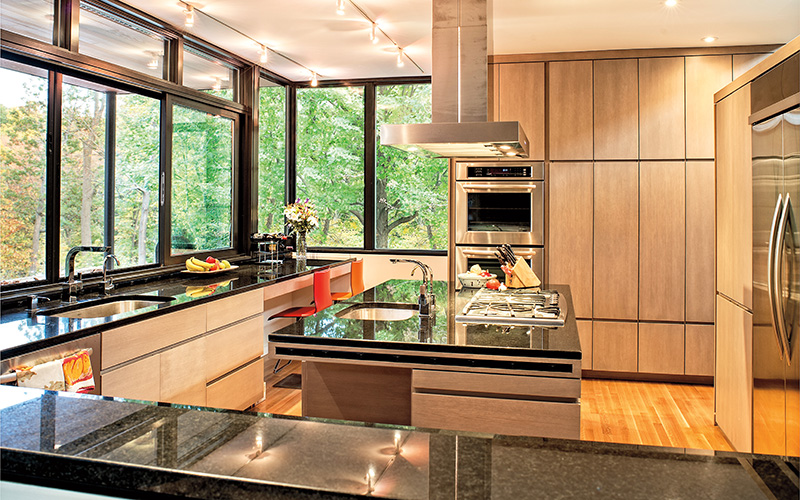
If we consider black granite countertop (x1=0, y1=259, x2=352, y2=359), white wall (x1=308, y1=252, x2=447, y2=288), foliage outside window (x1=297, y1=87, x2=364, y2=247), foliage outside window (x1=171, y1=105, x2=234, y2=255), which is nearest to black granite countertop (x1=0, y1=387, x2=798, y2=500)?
black granite countertop (x1=0, y1=259, x2=352, y2=359)

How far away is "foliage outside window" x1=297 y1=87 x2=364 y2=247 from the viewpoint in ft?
21.5

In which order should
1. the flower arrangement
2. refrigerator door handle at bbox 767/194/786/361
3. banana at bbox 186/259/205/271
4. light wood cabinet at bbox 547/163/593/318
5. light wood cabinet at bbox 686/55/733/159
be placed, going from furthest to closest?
the flower arrangement → light wood cabinet at bbox 547/163/593/318 → light wood cabinet at bbox 686/55/733/159 → banana at bbox 186/259/205/271 → refrigerator door handle at bbox 767/194/786/361

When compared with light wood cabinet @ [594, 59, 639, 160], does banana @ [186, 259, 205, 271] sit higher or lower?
lower

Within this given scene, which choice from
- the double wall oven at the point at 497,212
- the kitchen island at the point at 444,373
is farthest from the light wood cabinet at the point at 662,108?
the kitchen island at the point at 444,373

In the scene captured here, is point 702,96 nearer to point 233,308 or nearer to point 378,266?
point 378,266

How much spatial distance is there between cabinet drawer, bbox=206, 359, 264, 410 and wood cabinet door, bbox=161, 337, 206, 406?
0.13 meters

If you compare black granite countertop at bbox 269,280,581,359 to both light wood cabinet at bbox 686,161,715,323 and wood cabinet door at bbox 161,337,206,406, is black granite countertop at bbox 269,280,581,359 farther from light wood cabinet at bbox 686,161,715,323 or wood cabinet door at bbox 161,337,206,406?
light wood cabinet at bbox 686,161,715,323

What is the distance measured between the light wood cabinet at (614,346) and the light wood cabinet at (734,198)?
143cm

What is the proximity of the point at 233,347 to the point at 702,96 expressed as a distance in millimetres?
4258

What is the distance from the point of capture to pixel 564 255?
17.2ft

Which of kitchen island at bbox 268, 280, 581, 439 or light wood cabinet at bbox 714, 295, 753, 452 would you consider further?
light wood cabinet at bbox 714, 295, 753, 452

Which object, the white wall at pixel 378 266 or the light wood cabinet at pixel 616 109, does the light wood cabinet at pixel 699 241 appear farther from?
the white wall at pixel 378 266

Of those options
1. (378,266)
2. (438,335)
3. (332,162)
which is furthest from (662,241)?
(332,162)

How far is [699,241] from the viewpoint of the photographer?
5.05 metres
